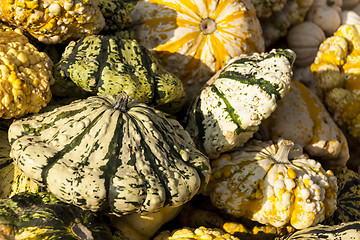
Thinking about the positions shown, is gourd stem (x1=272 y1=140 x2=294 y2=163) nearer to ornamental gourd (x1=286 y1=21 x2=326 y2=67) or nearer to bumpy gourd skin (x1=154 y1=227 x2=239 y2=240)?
bumpy gourd skin (x1=154 y1=227 x2=239 y2=240)

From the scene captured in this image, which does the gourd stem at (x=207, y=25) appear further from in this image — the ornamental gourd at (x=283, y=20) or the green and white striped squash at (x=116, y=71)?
the ornamental gourd at (x=283, y=20)

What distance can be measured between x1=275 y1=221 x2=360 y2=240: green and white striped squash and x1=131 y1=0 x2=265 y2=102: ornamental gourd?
1024 mm

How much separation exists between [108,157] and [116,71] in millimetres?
510

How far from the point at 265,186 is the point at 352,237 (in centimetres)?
43

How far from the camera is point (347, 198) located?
2350 mm

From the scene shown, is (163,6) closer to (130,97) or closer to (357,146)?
(130,97)

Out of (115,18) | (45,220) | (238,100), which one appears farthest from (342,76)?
(45,220)

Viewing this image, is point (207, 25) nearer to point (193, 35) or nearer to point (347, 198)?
point (193, 35)

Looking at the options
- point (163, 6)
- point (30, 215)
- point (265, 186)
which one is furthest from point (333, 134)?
point (30, 215)

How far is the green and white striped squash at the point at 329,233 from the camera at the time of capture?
1627 mm

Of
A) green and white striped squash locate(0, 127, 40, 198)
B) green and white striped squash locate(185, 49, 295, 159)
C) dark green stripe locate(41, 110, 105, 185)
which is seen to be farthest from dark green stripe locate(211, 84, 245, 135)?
green and white striped squash locate(0, 127, 40, 198)

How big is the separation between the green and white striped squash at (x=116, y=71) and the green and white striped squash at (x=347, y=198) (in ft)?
4.06

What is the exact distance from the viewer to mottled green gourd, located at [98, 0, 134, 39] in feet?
6.61

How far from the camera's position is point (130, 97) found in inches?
65.9
